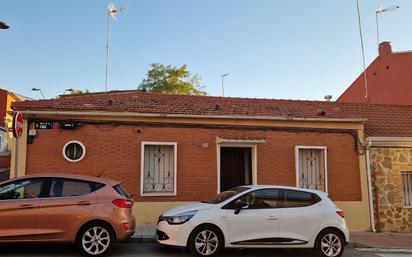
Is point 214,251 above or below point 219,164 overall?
below

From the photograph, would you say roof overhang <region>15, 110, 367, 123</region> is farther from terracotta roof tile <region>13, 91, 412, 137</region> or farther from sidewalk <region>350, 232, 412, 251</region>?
sidewalk <region>350, 232, 412, 251</region>

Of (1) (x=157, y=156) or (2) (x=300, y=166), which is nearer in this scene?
(1) (x=157, y=156)

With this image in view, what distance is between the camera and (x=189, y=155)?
1271 centimetres

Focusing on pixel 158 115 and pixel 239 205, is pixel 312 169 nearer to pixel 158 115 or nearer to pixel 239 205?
pixel 158 115

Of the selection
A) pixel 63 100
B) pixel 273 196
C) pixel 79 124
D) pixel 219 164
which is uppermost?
pixel 63 100

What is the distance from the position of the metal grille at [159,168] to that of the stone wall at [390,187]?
6.61 m

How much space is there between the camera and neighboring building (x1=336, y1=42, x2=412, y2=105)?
76.2ft

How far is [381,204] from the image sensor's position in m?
13.6

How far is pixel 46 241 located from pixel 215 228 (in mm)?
3265

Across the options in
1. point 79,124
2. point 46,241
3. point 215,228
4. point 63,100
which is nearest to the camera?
point 46,241

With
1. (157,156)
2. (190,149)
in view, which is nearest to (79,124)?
(157,156)

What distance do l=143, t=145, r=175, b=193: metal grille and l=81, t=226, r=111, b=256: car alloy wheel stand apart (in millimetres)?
4250

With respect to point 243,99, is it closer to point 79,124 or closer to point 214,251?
point 79,124

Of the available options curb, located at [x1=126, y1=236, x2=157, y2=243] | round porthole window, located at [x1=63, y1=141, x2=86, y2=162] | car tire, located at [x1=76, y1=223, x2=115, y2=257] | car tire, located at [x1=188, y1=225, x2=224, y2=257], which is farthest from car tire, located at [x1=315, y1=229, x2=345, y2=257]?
round porthole window, located at [x1=63, y1=141, x2=86, y2=162]
